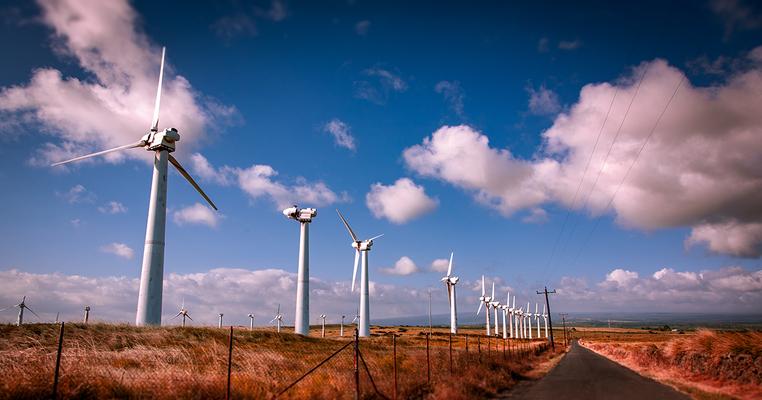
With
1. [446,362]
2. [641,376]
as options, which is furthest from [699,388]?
[446,362]

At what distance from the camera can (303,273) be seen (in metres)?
53.6

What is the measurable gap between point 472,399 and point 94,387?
38.2ft

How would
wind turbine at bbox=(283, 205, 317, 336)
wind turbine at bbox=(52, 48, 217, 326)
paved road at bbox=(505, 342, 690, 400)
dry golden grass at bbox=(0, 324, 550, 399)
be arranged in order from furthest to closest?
wind turbine at bbox=(283, 205, 317, 336) → wind turbine at bbox=(52, 48, 217, 326) → paved road at bbox=(505, 342, 690, 400) → dry golden grass at bbox=(0, 324, 550, 399)

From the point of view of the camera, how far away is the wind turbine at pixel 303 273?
52719 mm

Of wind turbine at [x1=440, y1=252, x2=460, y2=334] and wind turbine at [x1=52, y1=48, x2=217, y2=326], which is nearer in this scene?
wind turbine at [x1=52, y1=48, x2=217, y2=326]

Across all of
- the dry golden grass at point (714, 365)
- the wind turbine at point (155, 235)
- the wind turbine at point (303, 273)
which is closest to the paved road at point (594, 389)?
the dry golden grass at point (714, 365)

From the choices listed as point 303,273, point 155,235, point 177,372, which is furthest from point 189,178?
point 177,372

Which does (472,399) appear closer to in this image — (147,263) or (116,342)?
(116,342)

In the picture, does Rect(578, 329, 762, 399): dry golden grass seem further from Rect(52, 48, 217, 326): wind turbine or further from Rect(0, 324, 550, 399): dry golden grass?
Rect(52, 48, 217, 326): wind turbine

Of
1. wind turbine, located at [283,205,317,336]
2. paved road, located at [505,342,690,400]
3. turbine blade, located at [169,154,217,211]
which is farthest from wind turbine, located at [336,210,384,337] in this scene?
paved road, located at [505,342,690,400]

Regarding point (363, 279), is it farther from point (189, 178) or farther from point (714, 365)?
point (714, 365)

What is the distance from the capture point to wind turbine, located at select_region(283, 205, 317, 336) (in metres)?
52.7

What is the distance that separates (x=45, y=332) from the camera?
2706cm

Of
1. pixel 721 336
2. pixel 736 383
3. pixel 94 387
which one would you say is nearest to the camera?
pixel 94 387
